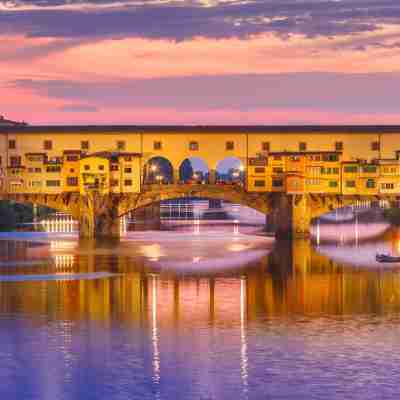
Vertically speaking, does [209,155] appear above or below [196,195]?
above

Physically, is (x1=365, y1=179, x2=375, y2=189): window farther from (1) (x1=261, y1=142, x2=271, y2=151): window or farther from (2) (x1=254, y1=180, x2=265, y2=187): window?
(1) (x1=261, y1=142, x2=271, y2=151): window

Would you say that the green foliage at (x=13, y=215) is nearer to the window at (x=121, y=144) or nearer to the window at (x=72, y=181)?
the window at (x=72, y=181)

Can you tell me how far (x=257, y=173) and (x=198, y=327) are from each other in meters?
44.0

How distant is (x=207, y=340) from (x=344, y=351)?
13.5ft

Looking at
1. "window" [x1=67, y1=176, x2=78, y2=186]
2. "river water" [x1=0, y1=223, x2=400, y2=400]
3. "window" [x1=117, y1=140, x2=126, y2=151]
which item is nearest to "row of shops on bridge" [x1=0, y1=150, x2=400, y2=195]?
"window" [x1=67, y1=176, x2=78, y2=186]

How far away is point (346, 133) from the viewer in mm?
76375

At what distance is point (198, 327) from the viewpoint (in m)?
31.5

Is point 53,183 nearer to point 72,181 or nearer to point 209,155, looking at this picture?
point 72,181

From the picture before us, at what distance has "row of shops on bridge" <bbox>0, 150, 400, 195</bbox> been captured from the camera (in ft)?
243

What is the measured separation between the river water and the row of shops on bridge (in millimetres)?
17559

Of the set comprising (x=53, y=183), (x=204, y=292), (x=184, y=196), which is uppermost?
(x=53, y=183)

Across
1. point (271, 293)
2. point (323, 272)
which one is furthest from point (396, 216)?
point (271, 293)

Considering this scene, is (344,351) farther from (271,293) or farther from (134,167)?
(134,167)

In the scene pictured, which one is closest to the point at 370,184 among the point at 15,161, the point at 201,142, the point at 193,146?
the point at 201,142
